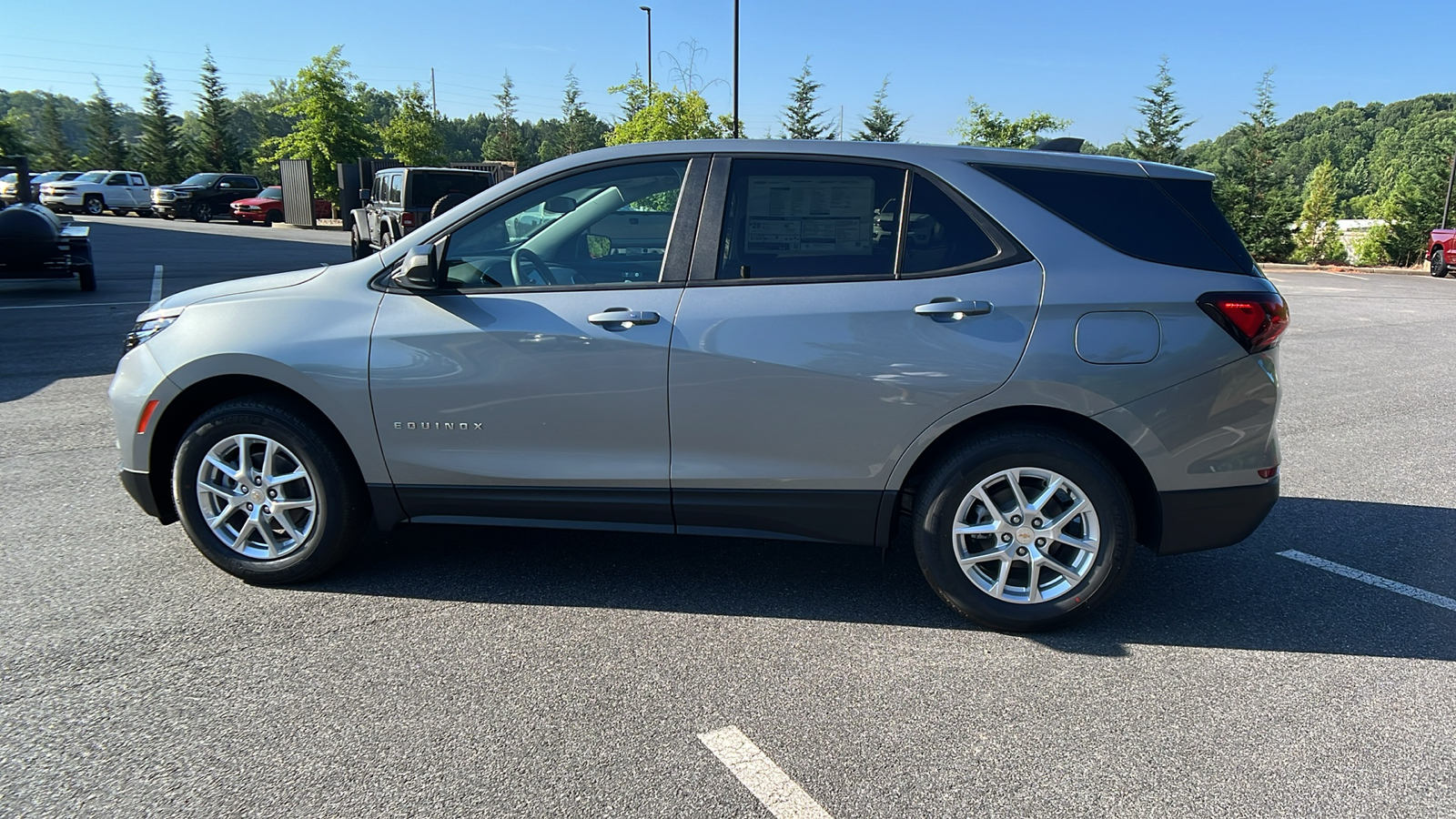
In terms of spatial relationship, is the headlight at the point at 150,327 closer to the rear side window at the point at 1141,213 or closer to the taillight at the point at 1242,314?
the rear side window at the point at 1141,213

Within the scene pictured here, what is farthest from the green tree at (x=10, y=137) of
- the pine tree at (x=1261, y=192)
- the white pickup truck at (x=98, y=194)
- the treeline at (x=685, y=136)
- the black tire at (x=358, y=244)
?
the pine tree at (x=1261, y=192)

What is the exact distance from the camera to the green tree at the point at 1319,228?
110 feet

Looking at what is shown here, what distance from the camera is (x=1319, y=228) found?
116 feet

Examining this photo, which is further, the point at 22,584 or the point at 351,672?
the point at 22,584

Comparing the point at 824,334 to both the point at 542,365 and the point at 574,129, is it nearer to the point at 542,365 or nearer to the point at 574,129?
the point at 542,365

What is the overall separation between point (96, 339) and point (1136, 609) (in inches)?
413

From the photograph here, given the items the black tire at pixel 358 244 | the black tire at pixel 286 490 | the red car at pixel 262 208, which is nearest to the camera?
the black tire at pixel 286 490

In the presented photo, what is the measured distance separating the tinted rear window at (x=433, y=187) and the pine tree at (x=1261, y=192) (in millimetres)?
27042

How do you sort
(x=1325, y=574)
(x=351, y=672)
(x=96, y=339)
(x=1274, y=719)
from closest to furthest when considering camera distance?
(x=1274, y=719) → (x=351, y=672) → (x=1325, y=574) → (x=96, y=339)

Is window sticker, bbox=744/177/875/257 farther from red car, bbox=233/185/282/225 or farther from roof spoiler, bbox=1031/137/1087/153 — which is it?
red car, bbox=233/185/282/225

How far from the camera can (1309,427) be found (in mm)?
7105

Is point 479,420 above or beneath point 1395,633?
above

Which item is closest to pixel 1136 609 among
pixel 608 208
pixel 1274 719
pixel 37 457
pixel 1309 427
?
pixel 1274 719

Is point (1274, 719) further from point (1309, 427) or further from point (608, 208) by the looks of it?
point (1309, 427)
